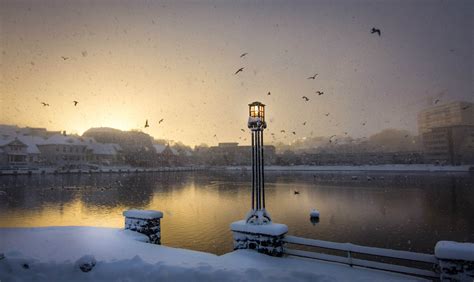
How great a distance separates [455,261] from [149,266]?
262 inches

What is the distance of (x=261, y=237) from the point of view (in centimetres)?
879

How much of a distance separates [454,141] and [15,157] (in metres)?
129

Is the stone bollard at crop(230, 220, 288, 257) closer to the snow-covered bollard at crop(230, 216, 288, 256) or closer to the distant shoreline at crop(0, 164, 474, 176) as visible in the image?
the snow-covered bollard at crop(230, 216, 288, 256)

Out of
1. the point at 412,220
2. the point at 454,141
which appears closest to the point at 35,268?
the point at 412,220

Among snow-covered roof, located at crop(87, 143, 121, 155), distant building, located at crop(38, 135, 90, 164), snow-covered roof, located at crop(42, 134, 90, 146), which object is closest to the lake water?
distant building, located at crop(38, 135, 90, 164)

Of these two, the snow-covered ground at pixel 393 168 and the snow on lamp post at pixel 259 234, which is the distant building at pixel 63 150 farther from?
the snow on lamp post at pixel 259 234

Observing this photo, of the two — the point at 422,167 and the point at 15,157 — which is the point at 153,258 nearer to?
the point at 15,157

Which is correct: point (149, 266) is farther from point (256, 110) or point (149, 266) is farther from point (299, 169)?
point (299, 169)

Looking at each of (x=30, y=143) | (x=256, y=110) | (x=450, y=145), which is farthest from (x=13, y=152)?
(x=450, y=145)


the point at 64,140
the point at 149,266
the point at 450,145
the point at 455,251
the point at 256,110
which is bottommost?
the point at 149,266

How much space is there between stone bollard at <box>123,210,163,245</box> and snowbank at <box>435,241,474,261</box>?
8.46 metres

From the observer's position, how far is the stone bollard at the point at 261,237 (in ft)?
28.2

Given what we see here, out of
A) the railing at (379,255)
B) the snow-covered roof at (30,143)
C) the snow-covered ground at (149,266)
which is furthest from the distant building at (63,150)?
the railing at (379,255)

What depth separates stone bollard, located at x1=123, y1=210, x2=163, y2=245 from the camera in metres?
11.0
